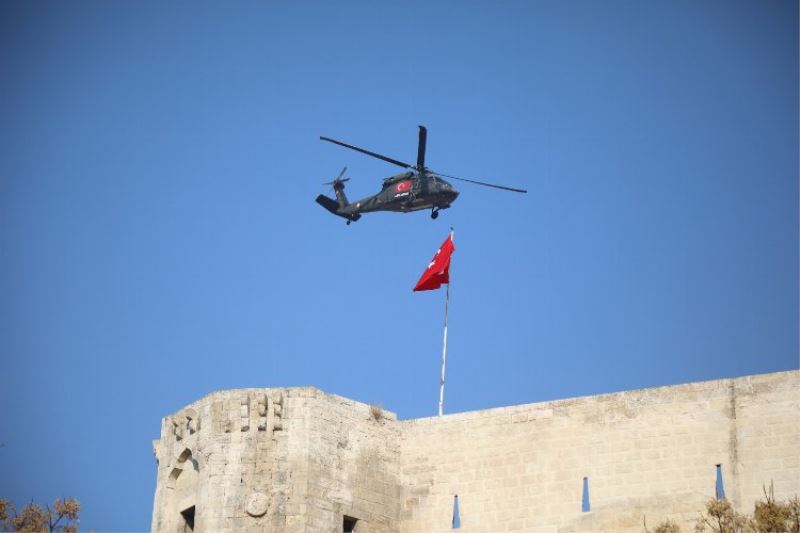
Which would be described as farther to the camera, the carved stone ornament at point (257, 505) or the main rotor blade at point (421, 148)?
the main rotor blade at point (421, 148)

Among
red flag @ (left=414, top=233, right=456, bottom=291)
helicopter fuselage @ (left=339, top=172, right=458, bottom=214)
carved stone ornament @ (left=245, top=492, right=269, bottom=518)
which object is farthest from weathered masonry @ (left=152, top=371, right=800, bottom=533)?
helicopter fuselage @ (left=339, top=172, right=458, bottom=214)

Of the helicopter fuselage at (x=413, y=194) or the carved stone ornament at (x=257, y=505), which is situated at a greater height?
the helicopter fuselage at (x=413, y=194)

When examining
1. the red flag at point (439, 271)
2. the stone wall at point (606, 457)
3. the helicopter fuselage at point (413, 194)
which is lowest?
the stone wall at point (606, 457)

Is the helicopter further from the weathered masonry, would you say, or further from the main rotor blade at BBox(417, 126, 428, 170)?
the weathered masonry

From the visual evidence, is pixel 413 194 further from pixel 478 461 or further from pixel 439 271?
pixel 478 461

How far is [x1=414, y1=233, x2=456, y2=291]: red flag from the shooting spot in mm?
33156

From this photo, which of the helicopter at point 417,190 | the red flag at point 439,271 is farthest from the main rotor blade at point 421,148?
the red flag at point 439,271

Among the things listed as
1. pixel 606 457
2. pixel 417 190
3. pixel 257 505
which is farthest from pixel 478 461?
pixel 417 190

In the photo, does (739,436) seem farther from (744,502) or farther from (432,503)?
(432,503)

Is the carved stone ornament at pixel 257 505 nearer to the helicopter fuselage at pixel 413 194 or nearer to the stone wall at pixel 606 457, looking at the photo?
the stone wall at pixel 606 457

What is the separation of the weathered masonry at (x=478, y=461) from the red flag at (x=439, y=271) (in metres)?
4.28

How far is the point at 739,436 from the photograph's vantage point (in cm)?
2642

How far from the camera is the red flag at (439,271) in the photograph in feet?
109

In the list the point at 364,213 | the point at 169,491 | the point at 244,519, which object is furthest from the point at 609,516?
the point at 364,213
